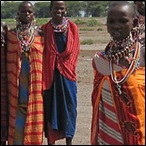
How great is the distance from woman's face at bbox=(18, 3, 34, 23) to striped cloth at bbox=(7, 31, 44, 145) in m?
0.18

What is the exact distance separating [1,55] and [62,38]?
2.49 feet

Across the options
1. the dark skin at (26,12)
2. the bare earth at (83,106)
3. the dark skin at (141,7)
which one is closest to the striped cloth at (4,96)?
the dark skin at (26,12)

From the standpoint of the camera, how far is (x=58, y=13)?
5582 mm

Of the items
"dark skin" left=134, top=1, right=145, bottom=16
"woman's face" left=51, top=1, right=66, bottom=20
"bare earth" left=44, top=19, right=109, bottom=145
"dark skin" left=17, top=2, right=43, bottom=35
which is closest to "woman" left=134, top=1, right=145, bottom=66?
"dark skin" left=134, top=1, right=145, bottom=16

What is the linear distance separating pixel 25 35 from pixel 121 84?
186 centimetres

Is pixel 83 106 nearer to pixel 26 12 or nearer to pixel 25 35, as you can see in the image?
pixel 25 35

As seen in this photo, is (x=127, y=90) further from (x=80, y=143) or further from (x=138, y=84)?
(x=80, y=143)

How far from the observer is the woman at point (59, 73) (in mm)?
5613

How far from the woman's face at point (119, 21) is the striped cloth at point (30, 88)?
1.69 m

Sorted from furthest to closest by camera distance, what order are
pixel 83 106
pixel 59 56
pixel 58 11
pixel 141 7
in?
1. pixel 83 106
2. pixel 59 56
3. pixel 58 11
4. pixel 141 7

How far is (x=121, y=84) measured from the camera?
3.77 m

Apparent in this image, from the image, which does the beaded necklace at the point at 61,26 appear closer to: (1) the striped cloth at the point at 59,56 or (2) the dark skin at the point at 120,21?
(1) the striped cloth at the point at 59,56

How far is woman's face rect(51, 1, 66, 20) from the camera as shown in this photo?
18.3 ft

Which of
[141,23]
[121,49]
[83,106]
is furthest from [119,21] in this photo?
[83,106]
